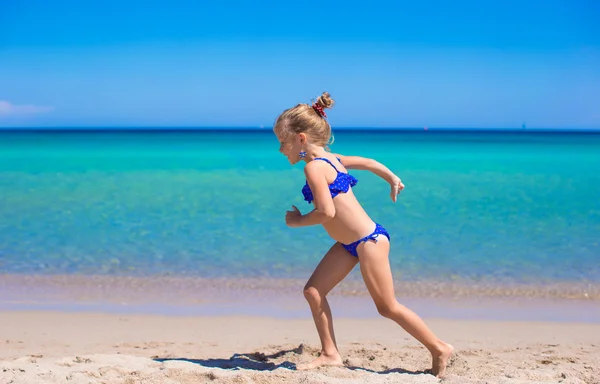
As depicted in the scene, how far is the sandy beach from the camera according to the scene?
353 cm

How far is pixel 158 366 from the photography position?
147 inches

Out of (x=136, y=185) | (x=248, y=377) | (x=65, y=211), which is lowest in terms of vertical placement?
(x=248, y=377)

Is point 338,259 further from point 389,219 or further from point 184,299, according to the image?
point 389,219

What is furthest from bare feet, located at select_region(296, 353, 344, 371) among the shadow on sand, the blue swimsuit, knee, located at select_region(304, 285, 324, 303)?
the blue swimsuit

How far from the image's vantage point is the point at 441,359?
3602 millimetres

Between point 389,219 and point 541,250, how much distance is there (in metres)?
3.01

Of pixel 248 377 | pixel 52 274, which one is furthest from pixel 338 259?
pixel 52 274

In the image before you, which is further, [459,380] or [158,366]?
[158,366]

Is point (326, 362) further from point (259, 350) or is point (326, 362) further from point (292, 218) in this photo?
point (292, 218)

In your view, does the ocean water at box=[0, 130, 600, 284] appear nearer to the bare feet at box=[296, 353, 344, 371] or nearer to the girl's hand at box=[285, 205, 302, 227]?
the bare feet at box=[296, 353, 344, 371]

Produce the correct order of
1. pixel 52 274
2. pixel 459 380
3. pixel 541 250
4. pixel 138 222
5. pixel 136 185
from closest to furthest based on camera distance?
pixel 459 380 < pixel 52 274 < pixel 541 250 < pixel 138 222 < pixel 136 185

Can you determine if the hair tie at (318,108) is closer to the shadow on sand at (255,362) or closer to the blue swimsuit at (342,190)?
the blue swimsuit at (342,190)

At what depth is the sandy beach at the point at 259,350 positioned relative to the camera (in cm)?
353

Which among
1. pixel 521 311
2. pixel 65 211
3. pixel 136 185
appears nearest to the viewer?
pixel 521 311
